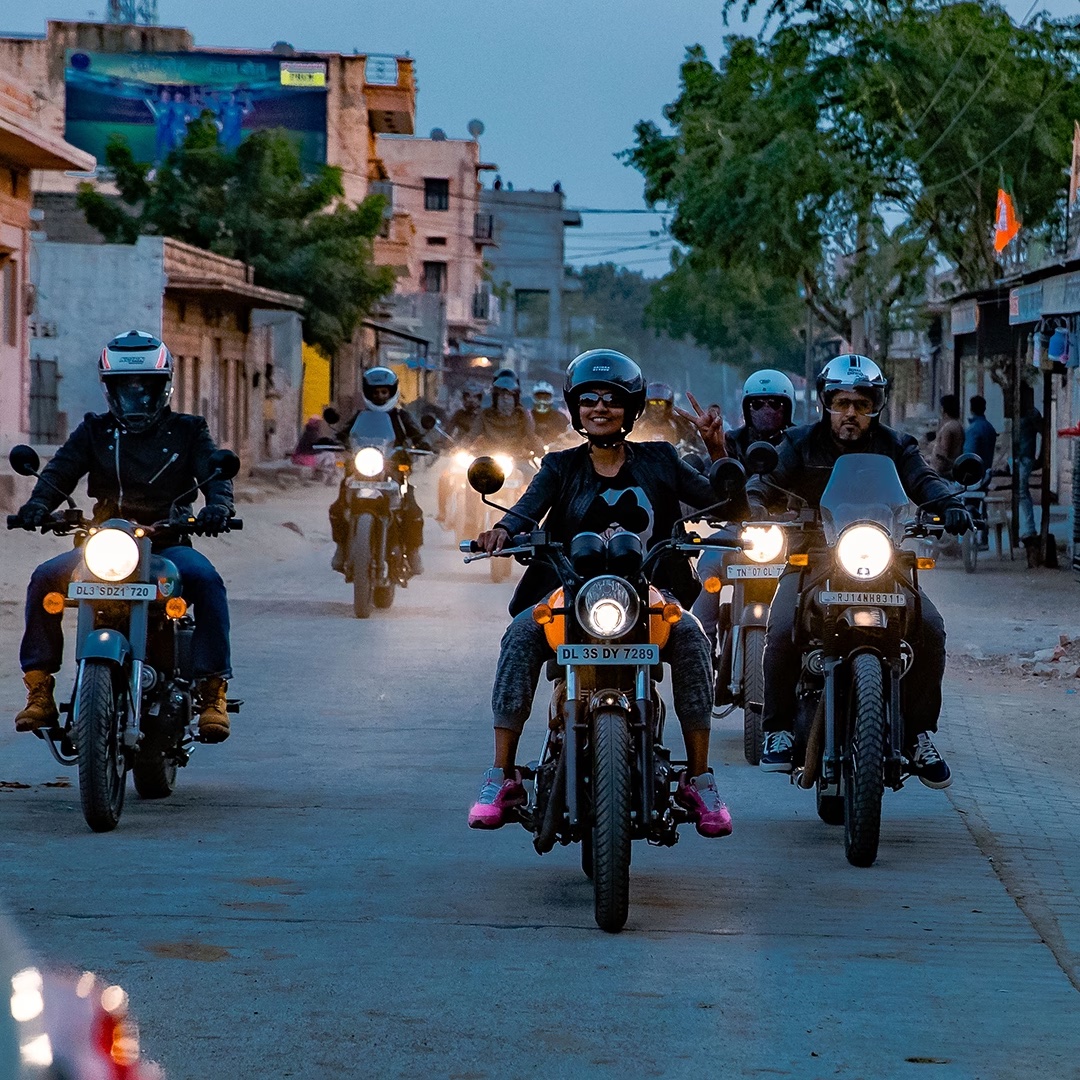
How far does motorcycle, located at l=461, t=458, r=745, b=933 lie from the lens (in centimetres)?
600

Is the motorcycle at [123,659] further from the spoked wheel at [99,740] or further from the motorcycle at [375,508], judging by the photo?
the motorcycle at [375,508]

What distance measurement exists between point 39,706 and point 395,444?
8.98 metres

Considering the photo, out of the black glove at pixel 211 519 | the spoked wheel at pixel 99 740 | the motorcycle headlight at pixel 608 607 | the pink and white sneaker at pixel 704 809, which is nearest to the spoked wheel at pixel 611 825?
the motorcycle headlight at pixel 608 607

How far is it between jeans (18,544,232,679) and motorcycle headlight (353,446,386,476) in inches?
314

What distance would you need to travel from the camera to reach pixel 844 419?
25.6ft

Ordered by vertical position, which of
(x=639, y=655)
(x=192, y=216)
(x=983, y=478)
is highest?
(x=192, y=216)

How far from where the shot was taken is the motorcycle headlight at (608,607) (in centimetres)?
622

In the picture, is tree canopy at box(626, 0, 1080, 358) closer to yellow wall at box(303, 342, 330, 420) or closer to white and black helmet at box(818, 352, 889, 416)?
yellow wall at box(303, 342, 330, 420)

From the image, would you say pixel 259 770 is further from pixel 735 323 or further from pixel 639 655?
pixel 735 323

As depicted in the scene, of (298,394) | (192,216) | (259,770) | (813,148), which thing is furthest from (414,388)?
(259,770)

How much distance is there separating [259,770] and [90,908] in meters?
3.06

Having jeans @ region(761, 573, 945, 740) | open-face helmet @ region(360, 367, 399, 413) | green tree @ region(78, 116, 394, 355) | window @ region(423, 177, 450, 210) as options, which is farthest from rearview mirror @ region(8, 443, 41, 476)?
window @ region(423, 177, 450, 210)

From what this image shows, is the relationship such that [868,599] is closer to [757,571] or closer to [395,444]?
[757,571]

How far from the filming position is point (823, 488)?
7883mm
